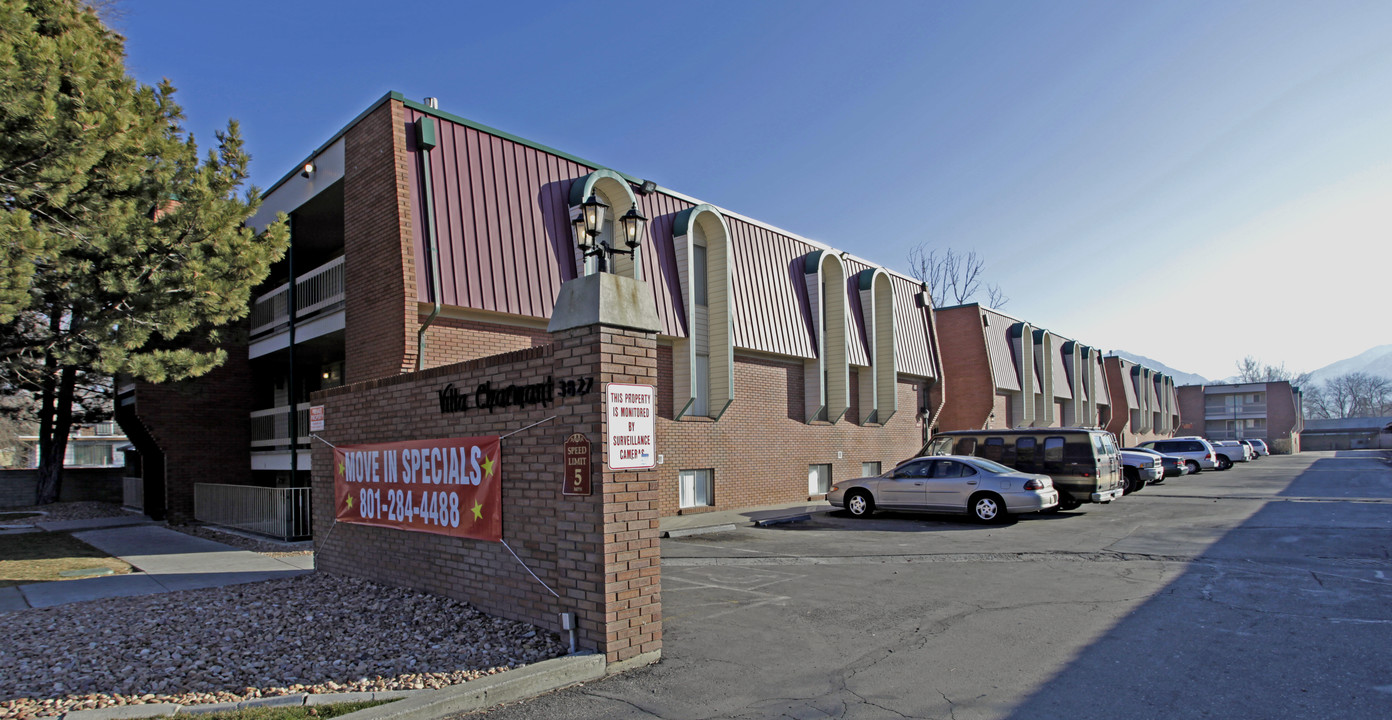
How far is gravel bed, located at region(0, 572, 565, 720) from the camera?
564 centimetres

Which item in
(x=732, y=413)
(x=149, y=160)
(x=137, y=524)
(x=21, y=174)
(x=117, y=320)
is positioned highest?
(x=149, y=160)

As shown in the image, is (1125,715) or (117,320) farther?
(117,320)

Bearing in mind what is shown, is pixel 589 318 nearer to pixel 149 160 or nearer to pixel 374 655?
pixel 374 655

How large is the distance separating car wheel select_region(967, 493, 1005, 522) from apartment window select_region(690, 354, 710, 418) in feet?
21.4

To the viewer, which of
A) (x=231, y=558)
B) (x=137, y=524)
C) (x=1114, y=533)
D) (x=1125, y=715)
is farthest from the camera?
(x=137, y=524)

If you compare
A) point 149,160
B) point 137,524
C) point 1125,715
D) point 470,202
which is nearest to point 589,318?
point 1125,715

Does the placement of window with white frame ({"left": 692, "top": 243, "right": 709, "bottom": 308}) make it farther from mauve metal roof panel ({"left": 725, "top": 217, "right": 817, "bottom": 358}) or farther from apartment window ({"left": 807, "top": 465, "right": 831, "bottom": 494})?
apartment window ({"left": 807, "top": 465, "right": 831, "bottom": 494})

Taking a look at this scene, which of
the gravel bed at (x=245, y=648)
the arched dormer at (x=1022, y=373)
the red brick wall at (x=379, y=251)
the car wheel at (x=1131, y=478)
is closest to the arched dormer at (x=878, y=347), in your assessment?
the car wheel at (x=1131, y=478)

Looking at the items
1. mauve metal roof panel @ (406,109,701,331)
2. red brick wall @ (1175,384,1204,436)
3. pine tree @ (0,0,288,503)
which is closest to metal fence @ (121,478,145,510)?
pine tree @ (0,0,288,503)

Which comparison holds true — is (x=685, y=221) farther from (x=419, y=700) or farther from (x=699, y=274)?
(x=419, y=700)

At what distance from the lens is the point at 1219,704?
204 inches

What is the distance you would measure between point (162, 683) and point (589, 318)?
165 inches

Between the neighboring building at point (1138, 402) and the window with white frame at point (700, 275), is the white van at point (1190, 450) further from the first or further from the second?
the window with white frame at point (700, 275)

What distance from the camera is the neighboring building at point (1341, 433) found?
98.3 m
